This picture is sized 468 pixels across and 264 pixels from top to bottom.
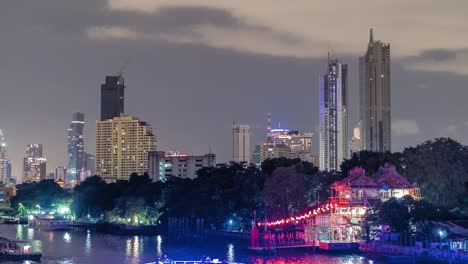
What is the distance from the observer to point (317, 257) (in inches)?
2899

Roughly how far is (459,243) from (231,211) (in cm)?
4034

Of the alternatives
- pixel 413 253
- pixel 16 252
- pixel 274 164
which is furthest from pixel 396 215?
pixel 274 164

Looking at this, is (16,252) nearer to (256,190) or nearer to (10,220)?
(256,190)

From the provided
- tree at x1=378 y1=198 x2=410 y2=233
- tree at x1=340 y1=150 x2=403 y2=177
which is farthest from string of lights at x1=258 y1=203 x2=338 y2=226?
tree at x1=340 y1=150 x2=403 y2=177

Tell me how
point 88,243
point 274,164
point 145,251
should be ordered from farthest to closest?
point 274,164 → point 88,243 → point 145,251

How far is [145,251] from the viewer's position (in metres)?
83.4

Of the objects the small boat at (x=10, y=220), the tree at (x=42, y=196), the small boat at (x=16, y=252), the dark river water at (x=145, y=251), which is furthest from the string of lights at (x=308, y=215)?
the tree at (x=42, y=196)

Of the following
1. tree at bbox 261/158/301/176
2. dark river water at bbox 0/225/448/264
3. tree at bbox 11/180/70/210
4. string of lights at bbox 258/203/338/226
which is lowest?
dark river water at bbox 0/225/448/264

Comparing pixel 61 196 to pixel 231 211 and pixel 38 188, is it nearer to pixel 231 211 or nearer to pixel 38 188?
pixel 38 188

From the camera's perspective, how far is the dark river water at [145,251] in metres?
72.1

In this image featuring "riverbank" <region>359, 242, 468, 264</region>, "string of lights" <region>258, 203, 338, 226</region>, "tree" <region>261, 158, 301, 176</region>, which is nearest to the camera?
"riverbank" <region>359, 242, 468, 264</region>

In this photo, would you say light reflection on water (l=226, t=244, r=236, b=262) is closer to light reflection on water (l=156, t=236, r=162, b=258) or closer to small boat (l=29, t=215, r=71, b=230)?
light reflection on water (l=156, t=236, r=162, b=258)

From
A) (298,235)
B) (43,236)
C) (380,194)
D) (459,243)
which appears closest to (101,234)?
(43,236)

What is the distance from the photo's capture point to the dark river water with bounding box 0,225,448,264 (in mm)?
72125
